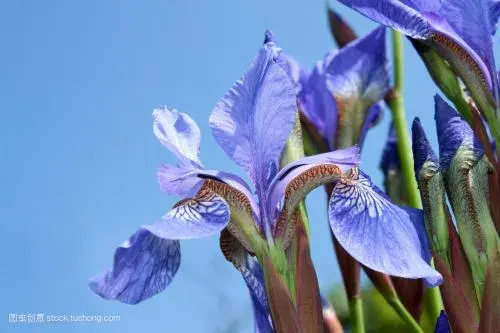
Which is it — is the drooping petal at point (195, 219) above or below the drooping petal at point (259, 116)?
below

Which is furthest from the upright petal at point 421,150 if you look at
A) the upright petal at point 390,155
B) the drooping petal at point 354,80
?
the upright petal at point 390,155

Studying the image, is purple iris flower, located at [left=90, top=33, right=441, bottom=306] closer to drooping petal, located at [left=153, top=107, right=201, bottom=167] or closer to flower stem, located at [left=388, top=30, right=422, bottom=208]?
drooping petal, located at [left=153, top=107, right=201, bottom=167]

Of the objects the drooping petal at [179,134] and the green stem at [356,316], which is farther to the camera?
the green stem at [356,316]

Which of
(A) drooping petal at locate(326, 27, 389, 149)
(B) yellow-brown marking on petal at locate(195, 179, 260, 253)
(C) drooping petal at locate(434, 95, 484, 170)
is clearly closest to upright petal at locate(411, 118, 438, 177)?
(C) drooping petal at locate(434, 95, 484, 170)

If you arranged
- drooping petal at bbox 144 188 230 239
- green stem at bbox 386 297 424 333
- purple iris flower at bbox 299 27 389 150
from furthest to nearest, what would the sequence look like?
purple iris flower at bbox 299 27 389 150 < green stem at bbox 386 297 424 333 < drooping petal at bbox 144 188 230 239

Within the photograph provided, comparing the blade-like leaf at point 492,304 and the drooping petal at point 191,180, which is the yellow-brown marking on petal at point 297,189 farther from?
the blade-like leaf at point 492,304

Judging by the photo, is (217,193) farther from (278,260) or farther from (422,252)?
(422,252)

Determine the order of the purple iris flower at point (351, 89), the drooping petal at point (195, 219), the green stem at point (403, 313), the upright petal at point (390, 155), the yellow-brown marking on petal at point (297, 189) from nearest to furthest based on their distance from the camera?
the drooping petal at point (195, 219) < the yellow-brown marking on petal at point (297, 189) < the green stem at point (403, 313) < the purple iris flower at point (351, 89) < the upright petal at point (390, 155)
